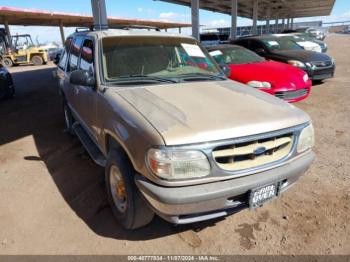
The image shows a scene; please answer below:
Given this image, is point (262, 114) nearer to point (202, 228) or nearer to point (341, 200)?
point (202, 228)

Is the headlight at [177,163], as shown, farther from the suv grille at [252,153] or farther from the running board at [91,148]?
the running board at [91,148]

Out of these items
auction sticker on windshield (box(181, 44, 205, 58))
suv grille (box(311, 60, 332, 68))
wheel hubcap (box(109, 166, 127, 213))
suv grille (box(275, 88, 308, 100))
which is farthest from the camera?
suv grille (box(311, 60, 332, 68))

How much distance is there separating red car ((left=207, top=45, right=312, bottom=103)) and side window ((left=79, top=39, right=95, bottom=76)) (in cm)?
336

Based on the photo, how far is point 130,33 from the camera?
3.69 metres

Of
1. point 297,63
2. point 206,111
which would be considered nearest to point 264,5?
point 297,63

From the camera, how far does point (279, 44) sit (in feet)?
33.1

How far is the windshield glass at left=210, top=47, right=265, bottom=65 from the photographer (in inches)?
292

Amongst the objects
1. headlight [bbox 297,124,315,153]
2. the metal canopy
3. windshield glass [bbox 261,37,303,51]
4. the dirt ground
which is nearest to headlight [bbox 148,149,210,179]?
the dirt ground

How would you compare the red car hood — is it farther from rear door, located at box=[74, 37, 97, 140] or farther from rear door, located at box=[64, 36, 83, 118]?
rear door, located at box=[74, 37, 97, 140]

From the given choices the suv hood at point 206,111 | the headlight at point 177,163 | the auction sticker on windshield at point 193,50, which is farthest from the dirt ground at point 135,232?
the auction sticker on windshield at point 193,50

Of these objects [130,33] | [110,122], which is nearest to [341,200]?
[110,122]

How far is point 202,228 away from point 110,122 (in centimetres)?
137

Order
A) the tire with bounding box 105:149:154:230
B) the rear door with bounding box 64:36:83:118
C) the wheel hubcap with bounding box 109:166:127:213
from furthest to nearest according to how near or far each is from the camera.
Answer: the rear door with bounding box 64:36:83:118 < the wheel hubcap with bounding box 109:166:127:213 < the tire with bounding box 105:149:154:230

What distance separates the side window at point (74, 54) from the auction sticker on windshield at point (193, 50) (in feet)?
5.07
